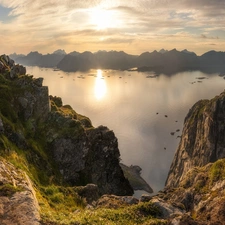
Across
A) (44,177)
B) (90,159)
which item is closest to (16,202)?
(44,177)

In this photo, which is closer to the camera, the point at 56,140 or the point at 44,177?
the point at 44,177

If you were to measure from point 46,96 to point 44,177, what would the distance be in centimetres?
2209

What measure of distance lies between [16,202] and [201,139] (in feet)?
360

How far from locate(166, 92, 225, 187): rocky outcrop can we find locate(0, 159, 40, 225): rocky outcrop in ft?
270

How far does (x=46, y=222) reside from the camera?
19.0 meters

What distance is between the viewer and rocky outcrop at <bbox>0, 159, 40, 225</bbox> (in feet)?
60.2

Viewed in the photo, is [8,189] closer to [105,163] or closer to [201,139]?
[105,163]

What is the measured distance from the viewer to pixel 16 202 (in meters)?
20.0

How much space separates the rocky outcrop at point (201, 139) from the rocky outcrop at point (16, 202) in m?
82.2

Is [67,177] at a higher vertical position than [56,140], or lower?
lower

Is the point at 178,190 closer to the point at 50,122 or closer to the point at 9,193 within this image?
the point at 9,193

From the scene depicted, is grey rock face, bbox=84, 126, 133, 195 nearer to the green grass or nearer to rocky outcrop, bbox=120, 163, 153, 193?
the green grass

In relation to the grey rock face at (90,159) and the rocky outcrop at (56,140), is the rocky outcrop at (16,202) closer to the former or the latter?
the rocky outcrop at (56,140)

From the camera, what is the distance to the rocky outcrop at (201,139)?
10809cm
